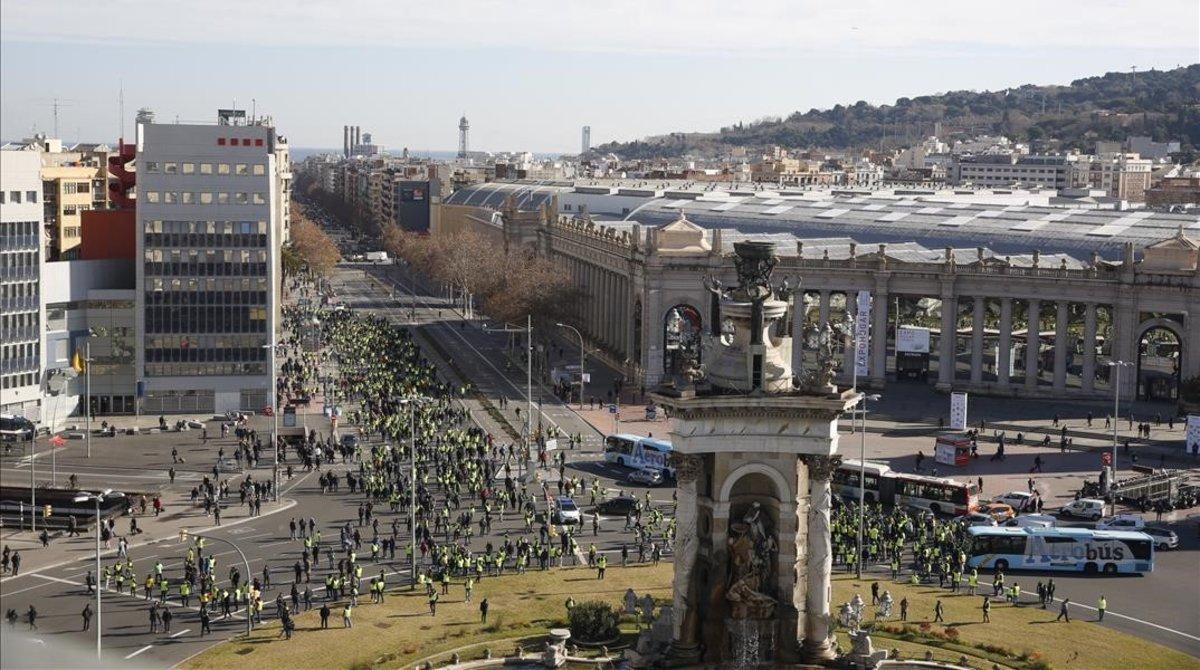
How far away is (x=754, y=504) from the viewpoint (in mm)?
50531

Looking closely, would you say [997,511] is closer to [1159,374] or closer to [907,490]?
[907,490]

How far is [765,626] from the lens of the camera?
49.7m

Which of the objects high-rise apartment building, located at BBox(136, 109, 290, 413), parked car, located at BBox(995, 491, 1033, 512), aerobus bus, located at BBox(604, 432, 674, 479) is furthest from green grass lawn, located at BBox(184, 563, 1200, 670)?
high-rise apartment building, located at BBox(136, 109, 290, 413)

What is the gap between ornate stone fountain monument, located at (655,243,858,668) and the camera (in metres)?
49.7

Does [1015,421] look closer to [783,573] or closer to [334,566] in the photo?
[334,566]

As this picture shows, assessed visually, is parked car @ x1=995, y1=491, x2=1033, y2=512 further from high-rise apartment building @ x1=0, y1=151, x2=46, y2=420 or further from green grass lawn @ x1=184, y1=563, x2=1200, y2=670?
high-rise apartment building @ x1=0, y1=151, x2=46, y2=420

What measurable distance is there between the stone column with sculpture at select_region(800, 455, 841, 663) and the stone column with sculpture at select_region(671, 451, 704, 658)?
3.69m

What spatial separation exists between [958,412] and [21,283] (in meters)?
65.4

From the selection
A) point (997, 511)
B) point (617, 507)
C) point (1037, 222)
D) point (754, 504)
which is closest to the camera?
point (754, 504)

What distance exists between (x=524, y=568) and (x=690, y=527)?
22313mm

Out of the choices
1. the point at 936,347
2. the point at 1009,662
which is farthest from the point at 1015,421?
the point at 1009,662

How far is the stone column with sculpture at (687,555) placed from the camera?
50094 mm

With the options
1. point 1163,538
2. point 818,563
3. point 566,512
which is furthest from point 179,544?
point 1163,538

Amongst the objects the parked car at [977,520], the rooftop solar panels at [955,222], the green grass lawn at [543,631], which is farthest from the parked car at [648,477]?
the rooftop solar panels at [955,222]
